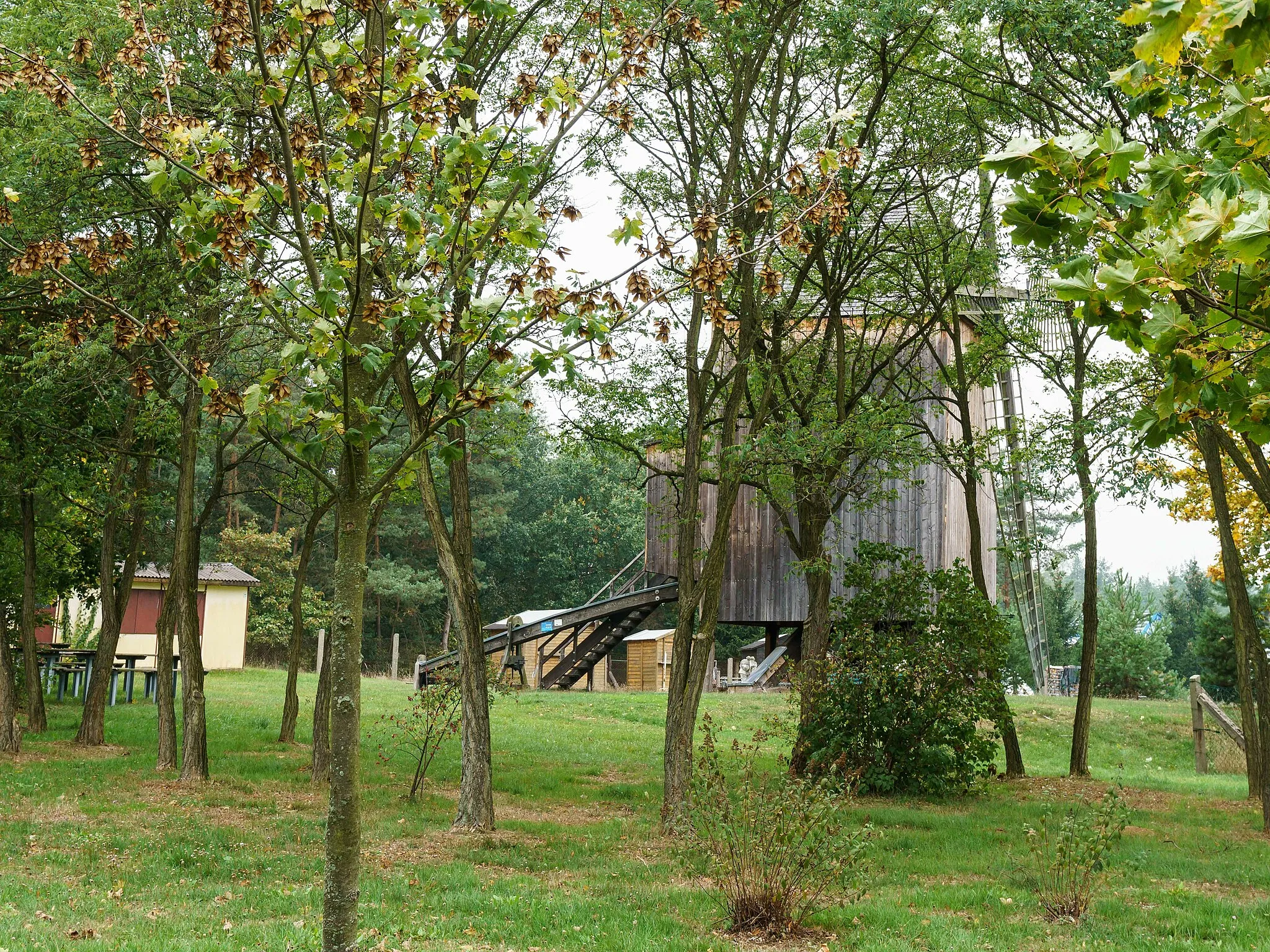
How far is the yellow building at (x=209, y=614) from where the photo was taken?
103 ft

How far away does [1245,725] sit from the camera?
12320 millimetres

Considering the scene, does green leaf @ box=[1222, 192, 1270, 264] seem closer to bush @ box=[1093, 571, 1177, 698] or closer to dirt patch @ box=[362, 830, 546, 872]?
dirt patch @ box=[362, 830, 546, 872]

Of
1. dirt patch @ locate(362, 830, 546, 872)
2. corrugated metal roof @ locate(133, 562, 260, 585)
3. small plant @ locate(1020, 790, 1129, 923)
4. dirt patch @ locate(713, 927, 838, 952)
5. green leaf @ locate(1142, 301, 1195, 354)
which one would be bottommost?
dirt patch @ locate(362, 830, 546, 872)

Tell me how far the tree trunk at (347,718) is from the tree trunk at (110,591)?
459 inches

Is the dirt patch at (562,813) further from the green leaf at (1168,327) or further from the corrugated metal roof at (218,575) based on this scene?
the corrugated metal roof at (218,575)

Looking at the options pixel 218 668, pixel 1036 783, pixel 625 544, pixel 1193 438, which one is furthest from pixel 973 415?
pixel 625 544

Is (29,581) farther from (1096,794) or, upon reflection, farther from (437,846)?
(1096,794)

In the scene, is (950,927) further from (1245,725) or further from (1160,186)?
(1245,725)

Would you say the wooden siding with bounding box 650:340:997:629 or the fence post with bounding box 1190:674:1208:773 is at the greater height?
the wooden siding with bounding box 650:340:997:629

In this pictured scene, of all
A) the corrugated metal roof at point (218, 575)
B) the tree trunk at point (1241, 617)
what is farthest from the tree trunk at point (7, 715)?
the corrugated metal roof at point (218, 575)

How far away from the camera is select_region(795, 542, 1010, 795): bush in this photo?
13070 mm

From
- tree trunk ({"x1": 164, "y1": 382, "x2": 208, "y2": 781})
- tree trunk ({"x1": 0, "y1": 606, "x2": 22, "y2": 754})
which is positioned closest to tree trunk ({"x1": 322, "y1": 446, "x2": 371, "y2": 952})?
tree trunk ({"x1": 164, "y1": 382, "x2": 208, "y2": 781})

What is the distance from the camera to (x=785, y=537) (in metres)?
20.4

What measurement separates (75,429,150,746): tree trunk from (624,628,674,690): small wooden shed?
2011 cm
